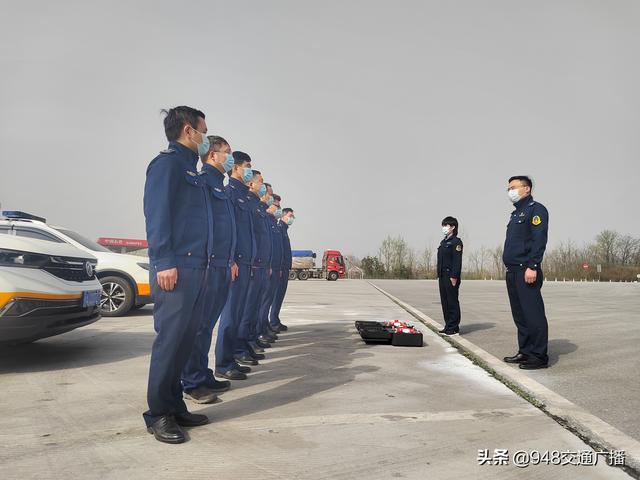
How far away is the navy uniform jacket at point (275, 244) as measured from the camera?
744cm

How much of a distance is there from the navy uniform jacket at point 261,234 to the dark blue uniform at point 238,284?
0.25m

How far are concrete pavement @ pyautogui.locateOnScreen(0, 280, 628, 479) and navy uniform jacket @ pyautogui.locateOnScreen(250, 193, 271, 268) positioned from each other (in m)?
1.21

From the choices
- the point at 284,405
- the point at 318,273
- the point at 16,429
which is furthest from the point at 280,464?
the point at 318,273

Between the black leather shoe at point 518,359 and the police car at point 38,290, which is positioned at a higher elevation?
the police car at point 38,290

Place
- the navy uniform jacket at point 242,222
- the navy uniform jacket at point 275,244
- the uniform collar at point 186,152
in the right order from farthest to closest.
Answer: the navy uniform jacket at point 275,244 → the navy uniform jacket at point 242,222 → the uniform collar at point 186,152

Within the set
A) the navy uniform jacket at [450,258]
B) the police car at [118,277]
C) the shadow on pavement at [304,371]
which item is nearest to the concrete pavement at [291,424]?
the shadow on pavement at [304,371]

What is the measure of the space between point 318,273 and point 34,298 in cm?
4061

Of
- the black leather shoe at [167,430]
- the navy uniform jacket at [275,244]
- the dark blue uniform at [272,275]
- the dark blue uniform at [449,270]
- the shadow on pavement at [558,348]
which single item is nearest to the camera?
the black leather shoe at [167,430]

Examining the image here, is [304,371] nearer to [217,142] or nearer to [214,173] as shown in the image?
[214,173]

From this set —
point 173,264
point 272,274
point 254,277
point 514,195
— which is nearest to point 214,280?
point 173,264

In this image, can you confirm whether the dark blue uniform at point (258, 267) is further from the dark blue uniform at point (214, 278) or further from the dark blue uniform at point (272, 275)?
the dark blue uniform at point (214, 278)

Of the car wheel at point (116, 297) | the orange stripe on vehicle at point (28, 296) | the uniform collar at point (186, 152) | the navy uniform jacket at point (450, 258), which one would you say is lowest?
the car wheel at point (116, 297)

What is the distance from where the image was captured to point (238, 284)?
5379 millimetres

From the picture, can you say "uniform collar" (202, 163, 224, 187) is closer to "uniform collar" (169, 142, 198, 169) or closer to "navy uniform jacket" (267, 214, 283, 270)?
"uniform collar" (169, 142, 198, 169)
